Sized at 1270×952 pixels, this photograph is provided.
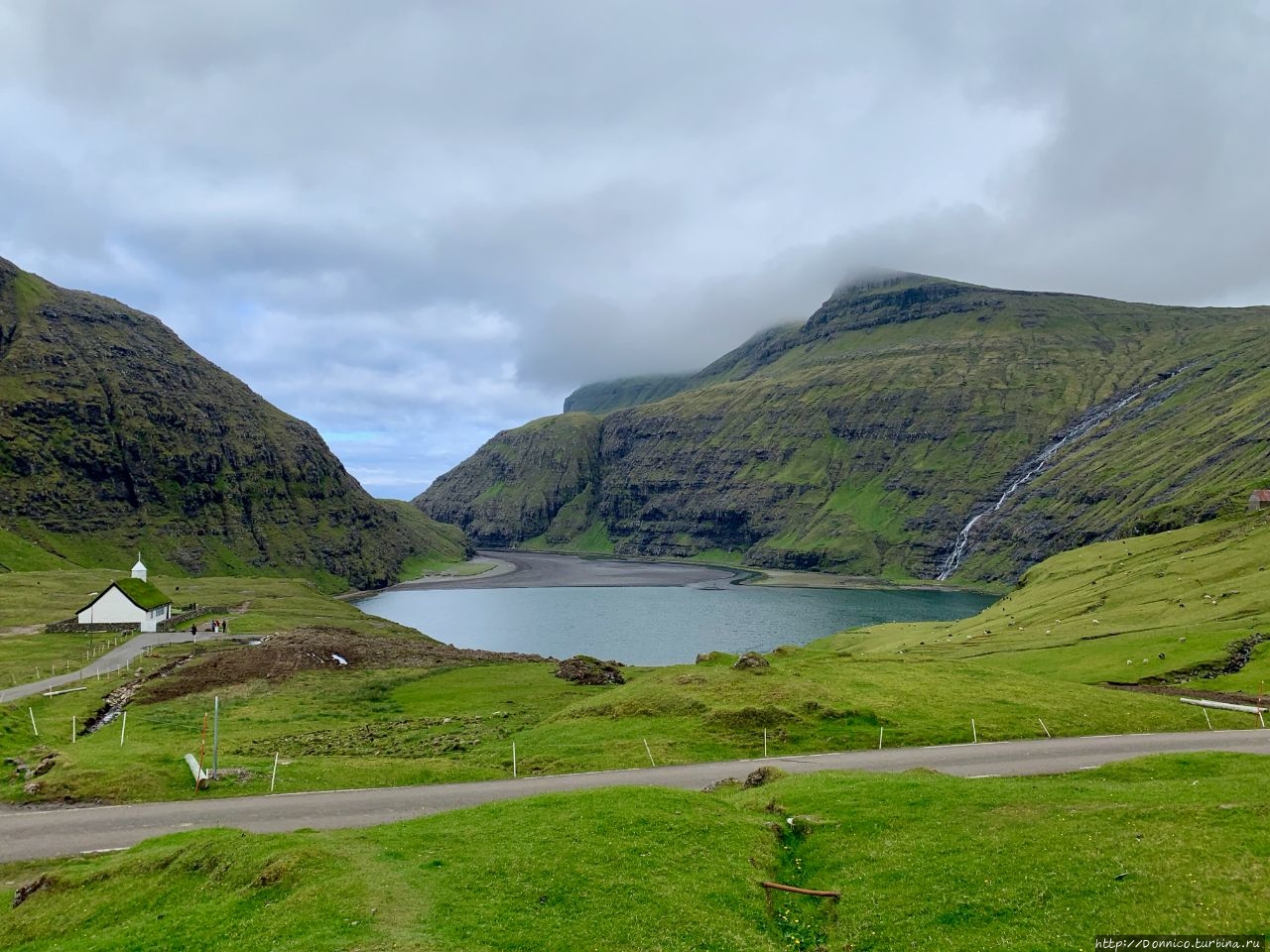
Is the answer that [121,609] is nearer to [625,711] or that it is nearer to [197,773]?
[197,773]

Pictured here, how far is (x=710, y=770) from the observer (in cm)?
4100

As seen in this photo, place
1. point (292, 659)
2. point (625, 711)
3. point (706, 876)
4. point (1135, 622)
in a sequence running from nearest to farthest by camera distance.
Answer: point (706, 876), point (625, 711), point (292, 659), point (1135, 622)

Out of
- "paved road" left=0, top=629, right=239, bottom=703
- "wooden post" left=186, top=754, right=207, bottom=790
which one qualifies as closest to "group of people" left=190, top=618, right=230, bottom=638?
"paved road" left=0, top=629, right=239, bottom=703

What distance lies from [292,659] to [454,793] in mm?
52971

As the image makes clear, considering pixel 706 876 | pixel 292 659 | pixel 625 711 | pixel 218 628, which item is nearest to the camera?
pixel 706 876

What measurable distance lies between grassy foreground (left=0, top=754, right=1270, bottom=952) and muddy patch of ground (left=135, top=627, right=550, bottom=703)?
4789 centimetres

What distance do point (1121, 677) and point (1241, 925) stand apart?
60.6 meters

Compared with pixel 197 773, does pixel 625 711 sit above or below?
below

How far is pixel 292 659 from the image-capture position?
81812 millimetres

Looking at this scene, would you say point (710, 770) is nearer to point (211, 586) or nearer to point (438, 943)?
point (438, 943)

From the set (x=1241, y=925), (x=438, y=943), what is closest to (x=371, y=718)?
(x=438, y=943)

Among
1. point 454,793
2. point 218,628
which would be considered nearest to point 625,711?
point 454,793

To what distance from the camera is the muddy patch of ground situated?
72062 mm

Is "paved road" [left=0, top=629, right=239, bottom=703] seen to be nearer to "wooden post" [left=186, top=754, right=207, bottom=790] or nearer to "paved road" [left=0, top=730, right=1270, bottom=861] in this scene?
"wooden post" [left=186, top=754, right=207, bottom=790]
